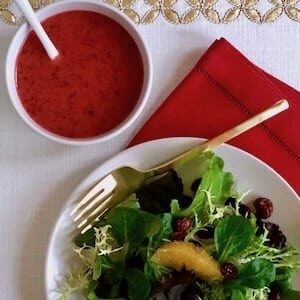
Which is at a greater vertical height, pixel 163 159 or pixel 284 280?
pixel 163 159

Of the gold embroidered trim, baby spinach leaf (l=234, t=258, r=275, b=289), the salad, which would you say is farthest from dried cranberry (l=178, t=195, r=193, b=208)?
the gold embroidered trim

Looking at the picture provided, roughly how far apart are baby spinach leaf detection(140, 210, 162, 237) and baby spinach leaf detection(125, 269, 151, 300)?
5cm

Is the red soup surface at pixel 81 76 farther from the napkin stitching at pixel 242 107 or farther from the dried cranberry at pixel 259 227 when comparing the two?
the dried cranberry at pixel 259 227

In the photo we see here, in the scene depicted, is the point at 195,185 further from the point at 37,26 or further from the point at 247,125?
the point at 37,26

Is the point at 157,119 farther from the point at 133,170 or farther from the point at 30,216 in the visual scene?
the point at 30,216

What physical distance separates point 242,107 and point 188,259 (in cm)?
22

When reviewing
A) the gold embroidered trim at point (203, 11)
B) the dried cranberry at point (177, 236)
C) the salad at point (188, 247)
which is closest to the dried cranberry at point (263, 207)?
the salad at point (188, 247)

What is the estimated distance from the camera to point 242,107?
1.11 metres

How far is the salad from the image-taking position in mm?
1011

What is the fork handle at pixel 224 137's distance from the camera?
1.06 metres

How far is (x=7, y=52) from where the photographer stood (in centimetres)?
104

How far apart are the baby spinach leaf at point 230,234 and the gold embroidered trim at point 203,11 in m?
0.26

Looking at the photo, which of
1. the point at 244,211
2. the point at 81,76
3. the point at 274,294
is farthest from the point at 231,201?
the point at 81,76

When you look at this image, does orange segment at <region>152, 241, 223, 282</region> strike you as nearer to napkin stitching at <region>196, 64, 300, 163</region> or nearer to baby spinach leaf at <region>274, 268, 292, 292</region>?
baby spinach leaf at <region>274, 268, 292, 292</region>
